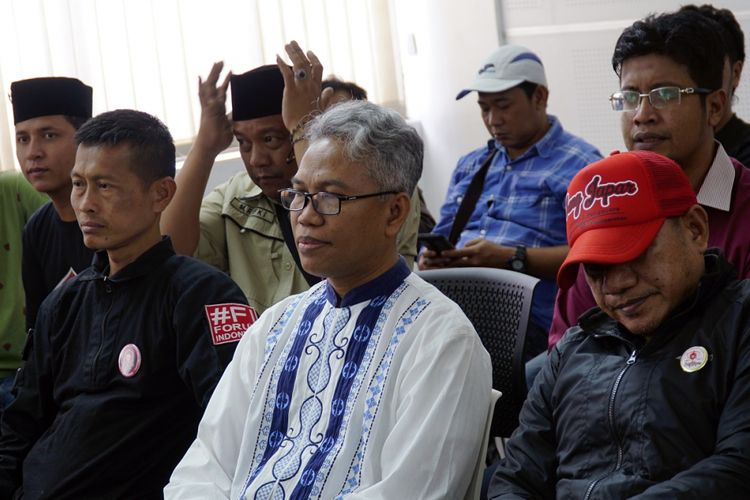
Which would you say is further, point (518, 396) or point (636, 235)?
point (518, 396)

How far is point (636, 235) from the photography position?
1848 mm

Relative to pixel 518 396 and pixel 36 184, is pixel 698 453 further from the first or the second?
pixel 36 184

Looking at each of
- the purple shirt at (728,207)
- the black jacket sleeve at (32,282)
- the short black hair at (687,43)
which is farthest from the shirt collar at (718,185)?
the black jacket sleeve at (32,282)

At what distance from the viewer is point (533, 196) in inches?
144

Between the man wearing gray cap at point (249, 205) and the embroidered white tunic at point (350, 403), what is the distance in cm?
83

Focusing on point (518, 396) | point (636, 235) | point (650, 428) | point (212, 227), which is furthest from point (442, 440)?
point (212, 227)

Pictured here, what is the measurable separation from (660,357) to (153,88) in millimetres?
3874

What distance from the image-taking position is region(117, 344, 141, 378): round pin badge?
2.54m

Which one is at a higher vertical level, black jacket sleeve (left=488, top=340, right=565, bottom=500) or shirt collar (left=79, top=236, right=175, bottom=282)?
shirt collar (left=79, top=236, right=175, bottom=282)

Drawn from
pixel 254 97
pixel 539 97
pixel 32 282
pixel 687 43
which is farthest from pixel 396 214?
pixel 539 97

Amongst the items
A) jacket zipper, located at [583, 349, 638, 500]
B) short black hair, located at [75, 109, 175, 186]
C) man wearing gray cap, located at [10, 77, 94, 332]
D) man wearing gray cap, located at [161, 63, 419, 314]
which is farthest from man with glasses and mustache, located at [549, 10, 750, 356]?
man wearing gray cap, located at [10, 77, 94, 332]

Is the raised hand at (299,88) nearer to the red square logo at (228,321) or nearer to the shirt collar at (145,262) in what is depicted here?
the shirt collar at (145,262)

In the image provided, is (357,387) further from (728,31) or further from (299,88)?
(728,31)

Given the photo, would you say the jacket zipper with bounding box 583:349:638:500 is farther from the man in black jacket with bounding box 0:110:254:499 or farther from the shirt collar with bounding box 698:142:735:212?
the man in black jacket with bounding box 0:110:254:499
